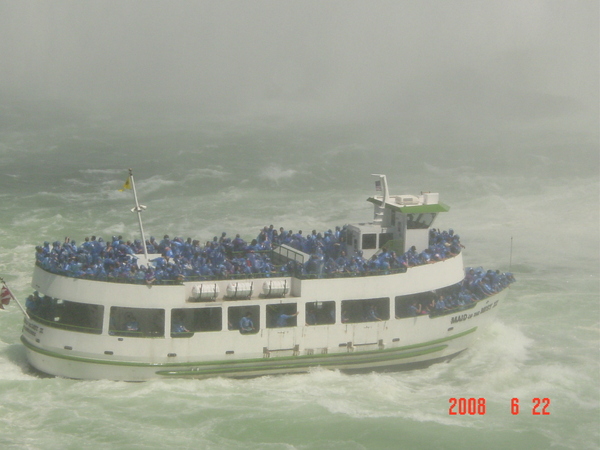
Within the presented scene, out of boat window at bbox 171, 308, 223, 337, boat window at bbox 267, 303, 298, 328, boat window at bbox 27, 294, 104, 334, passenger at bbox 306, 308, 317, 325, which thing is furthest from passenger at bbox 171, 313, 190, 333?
passenger at bbox 306, 308, 317, 325

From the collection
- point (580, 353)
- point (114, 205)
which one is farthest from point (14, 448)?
point (114, 205)

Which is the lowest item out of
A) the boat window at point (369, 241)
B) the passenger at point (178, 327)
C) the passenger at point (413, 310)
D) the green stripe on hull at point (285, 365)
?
the green stripe on hull at point (285, 365)

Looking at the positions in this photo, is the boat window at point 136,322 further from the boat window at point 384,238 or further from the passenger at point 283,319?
the boat window at point 384,238

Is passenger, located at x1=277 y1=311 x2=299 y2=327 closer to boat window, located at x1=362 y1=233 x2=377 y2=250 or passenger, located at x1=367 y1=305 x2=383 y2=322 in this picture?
passenger, located at x1=367 y1=305 x2=383 y2=322

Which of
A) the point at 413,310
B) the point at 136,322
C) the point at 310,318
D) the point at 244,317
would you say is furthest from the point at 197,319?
the point at 413,310

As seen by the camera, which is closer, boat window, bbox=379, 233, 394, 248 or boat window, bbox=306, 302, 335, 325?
boat window, bbox=306, 302, 335, 325

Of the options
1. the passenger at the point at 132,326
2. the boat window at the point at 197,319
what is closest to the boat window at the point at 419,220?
the boat window at the point at 197,319

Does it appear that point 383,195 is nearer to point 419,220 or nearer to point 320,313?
point 419,220
